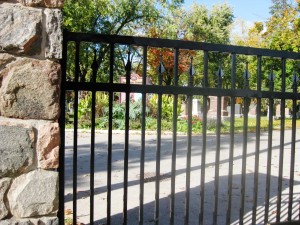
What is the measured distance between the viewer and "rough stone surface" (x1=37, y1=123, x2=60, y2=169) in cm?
207

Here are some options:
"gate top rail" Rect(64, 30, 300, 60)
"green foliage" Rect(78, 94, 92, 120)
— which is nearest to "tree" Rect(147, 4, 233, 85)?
"green foliage" Rect(78, 94, 92, 120)

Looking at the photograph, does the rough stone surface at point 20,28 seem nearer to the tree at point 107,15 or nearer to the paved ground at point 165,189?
Answer: the paved ground at point 165,189

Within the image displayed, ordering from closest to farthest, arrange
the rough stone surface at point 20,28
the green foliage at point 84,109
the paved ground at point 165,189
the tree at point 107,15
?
the rough stone surface at point 20,28, the paved ground at point 165,189, the green foliage at point 84,109, the tree at point 107,15

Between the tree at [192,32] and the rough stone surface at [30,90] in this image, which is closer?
the rough stone surface at [30,90]

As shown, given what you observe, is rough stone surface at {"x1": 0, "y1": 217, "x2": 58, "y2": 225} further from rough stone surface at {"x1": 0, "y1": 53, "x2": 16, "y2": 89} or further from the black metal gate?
rough stone surface at {"x1": 0, "y1": 53, "x2": 16, "y2": 89}

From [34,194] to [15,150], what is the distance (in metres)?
0.28

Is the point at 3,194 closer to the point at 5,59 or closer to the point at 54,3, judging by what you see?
the point at 5,59

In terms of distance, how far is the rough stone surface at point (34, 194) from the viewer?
6.72 ft

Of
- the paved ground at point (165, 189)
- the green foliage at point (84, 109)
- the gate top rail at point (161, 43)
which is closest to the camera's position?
the gate top rail at point (161, 43)


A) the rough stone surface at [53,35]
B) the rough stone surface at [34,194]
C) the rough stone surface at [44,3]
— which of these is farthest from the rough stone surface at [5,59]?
the rough stone surface at [34,194]

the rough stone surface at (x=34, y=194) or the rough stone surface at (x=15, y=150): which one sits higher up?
the rough stone surface at (x=15, y=150)

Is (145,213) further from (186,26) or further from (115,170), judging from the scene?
(186,26)

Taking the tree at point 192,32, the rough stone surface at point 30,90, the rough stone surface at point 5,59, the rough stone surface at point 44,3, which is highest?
the tree at point 192,32

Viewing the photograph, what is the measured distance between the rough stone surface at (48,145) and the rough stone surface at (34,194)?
0.18 feet
